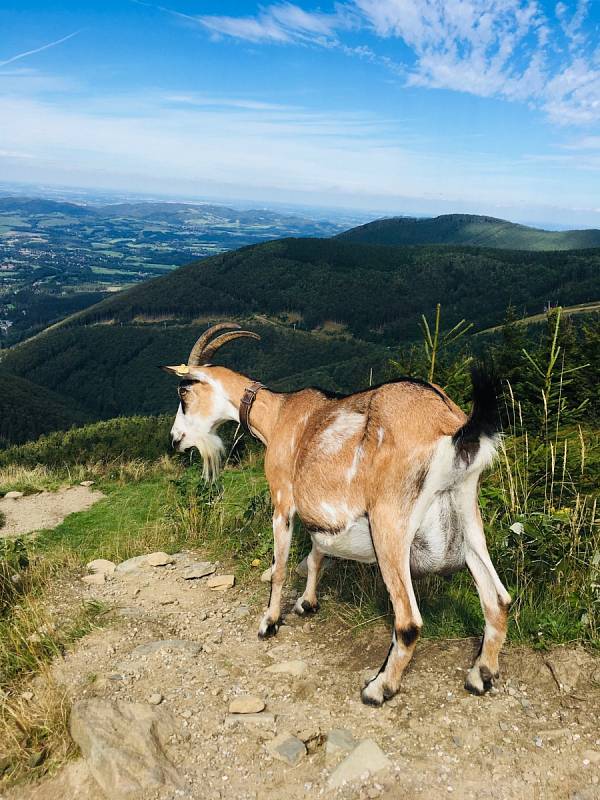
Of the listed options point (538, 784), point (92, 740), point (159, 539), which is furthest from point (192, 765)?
point (159, 539)

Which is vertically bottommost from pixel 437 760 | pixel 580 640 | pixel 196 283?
pixel 196 283

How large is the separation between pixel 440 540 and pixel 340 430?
115 cm

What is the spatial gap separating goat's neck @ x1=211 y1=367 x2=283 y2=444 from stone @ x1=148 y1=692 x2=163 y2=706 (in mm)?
2395

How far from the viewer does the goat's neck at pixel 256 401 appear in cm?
569

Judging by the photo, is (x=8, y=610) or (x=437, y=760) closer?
(x=437, y=760)

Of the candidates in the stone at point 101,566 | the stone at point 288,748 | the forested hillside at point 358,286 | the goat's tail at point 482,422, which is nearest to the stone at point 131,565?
the stone at point 101,566

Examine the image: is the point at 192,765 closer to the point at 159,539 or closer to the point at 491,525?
the point at 491,525

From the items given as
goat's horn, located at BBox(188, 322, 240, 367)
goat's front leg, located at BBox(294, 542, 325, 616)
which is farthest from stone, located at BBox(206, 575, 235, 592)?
goat's horn, located at BBox(188, 322, 240, 367)

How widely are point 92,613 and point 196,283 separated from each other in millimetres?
165279

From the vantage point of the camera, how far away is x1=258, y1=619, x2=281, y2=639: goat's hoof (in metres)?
5.05

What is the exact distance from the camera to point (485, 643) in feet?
13.1

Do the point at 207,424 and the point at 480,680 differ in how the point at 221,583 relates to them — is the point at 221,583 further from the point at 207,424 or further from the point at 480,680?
the point at 480,680

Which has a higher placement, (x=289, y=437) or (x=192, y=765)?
(x=289, y=437)

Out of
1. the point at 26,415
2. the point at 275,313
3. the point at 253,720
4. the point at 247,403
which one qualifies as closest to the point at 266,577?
the point at 247,403
